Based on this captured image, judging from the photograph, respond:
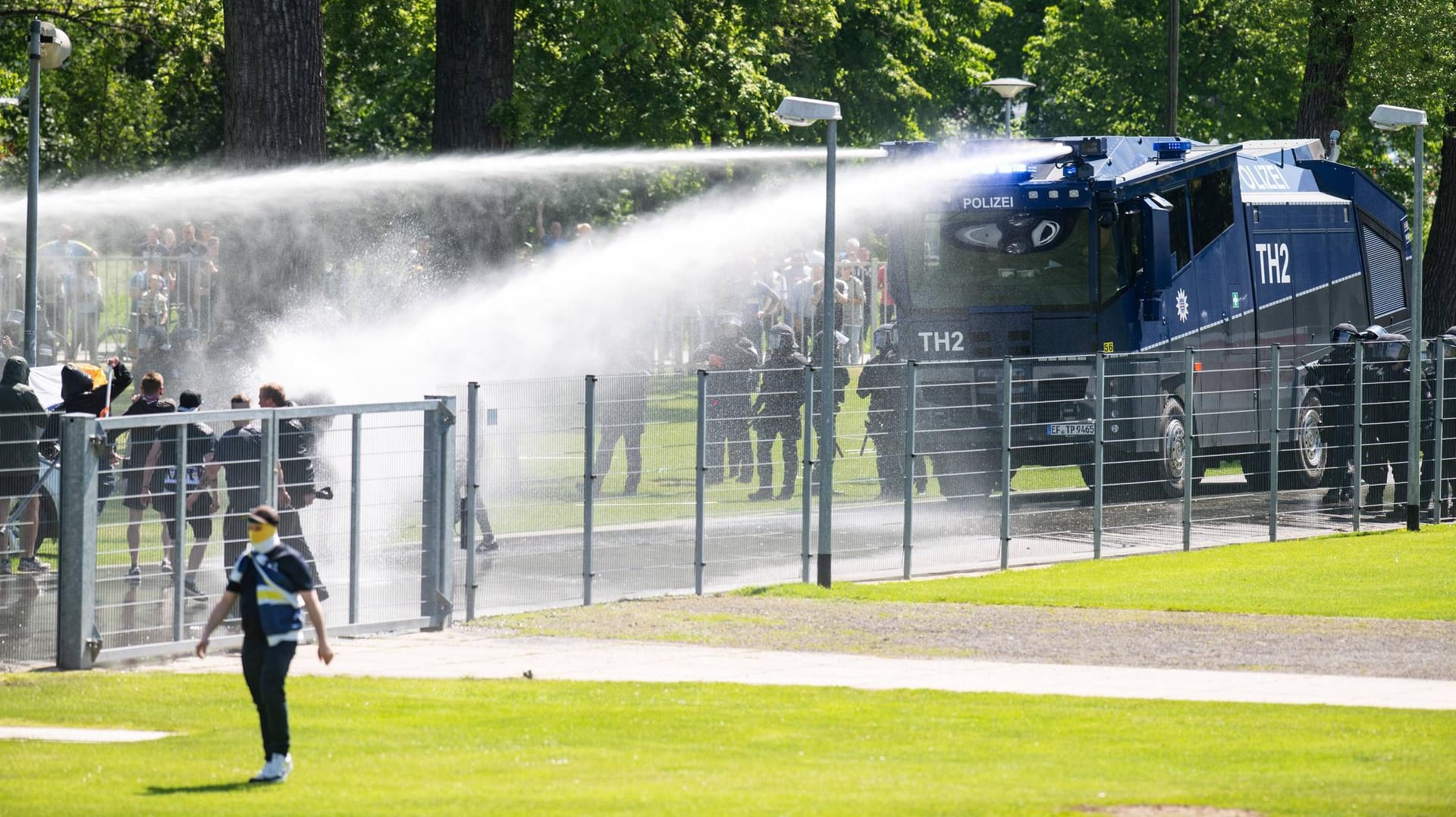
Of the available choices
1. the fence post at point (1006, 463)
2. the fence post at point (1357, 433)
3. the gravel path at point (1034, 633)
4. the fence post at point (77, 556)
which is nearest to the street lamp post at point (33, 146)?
the fence post at point (77, 556)

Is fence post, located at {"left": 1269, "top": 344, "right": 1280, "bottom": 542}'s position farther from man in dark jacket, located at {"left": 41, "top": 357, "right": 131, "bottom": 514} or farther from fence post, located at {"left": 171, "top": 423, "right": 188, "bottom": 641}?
fence post, located at {"left": 171, "top": 423, "right": 188, "bottom": 641}

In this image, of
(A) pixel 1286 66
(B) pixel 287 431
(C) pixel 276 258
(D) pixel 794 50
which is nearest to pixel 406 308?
(C) pixel 276 258

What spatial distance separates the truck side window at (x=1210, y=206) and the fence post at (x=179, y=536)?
1296 centimetres

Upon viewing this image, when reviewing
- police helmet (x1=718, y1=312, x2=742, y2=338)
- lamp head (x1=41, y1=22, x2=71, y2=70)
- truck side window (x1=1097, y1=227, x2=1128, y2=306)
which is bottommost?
police helmet (x1=718, y1=312, x2=742, y2=338)

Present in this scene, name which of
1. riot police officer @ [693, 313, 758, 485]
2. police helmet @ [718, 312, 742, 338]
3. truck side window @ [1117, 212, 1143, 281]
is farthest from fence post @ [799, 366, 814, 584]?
police helmet @ [718, 312, 742, 338]

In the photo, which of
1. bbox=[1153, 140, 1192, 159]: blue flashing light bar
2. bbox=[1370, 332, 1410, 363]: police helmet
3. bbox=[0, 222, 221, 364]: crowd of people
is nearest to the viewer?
bbox=[1370, 332, 1410, 363]: police helmet

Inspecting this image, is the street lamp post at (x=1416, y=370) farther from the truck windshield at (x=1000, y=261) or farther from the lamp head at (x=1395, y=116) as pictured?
the truck windshield at (x=1000, y=261)

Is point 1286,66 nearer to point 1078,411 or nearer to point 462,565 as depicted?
point 1078,411

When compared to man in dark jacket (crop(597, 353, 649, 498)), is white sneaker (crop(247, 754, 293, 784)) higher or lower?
lower

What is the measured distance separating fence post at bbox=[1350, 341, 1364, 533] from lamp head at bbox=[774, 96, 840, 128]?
844cm

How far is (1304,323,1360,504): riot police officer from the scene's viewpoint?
71.8 ft

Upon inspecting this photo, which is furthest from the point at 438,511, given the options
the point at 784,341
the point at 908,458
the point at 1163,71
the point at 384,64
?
the point at 1163,71

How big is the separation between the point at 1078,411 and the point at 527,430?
6015mm

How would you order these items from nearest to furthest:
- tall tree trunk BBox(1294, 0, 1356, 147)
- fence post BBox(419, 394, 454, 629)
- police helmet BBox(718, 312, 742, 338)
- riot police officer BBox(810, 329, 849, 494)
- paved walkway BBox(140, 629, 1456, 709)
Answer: paved walkway BBox(140, 629, 1456, 709), fence post BBox(419, 394, 454, 629), riot police officer BBox(810, 329, 849, 494), police helmet BBox(718, 312, 742, 338), tall tree trunk BBox(1294, 0, 1356, 147)
